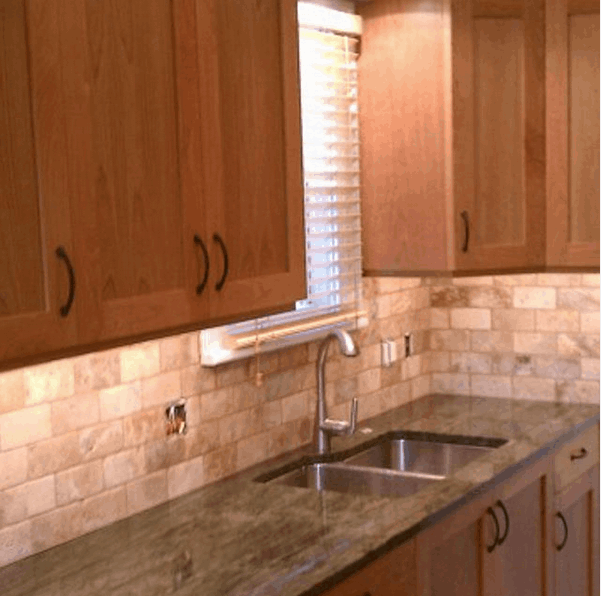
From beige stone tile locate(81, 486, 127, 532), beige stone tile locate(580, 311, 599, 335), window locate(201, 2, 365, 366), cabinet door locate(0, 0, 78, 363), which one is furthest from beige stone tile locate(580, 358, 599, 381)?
cabinet door locate(0, 0, 78, 363)

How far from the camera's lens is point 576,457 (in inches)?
147

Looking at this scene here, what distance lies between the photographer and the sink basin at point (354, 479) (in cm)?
334

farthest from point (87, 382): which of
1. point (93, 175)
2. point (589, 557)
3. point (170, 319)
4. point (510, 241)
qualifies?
point (589, 557)

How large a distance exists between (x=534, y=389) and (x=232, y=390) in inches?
55.4

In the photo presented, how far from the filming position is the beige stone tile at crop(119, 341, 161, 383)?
2.88 m

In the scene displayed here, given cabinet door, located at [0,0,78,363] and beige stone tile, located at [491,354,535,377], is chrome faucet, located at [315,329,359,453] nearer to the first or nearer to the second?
beige stone tile, located at [491,354,535,377]

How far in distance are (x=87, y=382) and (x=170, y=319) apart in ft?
1.48

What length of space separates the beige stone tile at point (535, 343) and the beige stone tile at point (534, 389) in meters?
0.11

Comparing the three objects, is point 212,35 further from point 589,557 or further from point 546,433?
point 589,557

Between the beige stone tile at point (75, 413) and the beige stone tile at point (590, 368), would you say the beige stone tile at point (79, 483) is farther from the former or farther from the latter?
the beige stone tile at point (590, 368)

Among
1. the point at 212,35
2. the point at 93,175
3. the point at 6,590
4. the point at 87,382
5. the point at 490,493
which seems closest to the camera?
the point at 93,175

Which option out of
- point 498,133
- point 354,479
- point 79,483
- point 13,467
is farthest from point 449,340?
point 13,467

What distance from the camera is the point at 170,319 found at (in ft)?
7.92

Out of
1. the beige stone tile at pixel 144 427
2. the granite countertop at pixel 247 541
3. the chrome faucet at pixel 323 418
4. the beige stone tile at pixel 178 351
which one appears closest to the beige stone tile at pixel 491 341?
the granite countertop at pixel 247 541
